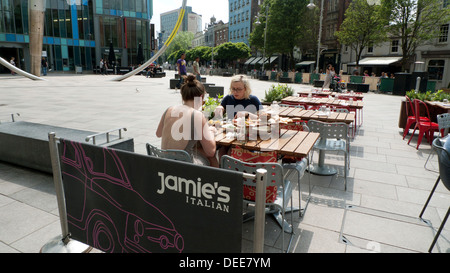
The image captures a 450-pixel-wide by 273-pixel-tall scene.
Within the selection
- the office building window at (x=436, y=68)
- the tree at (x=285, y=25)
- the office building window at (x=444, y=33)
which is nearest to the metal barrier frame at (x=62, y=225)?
the office building window at (x=436, y=68)

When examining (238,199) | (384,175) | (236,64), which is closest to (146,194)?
(238,199)

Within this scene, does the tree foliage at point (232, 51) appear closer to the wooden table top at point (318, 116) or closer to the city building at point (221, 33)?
the city building at point (221, 33)

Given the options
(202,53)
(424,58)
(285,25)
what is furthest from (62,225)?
(202,53)

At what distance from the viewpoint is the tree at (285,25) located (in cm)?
3762

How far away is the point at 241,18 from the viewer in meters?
63.5

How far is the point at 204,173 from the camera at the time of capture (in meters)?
1.69

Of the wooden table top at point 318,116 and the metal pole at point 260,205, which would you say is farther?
the wooden table top at point 318,116

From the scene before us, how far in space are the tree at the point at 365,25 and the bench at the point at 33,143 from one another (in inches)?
1109

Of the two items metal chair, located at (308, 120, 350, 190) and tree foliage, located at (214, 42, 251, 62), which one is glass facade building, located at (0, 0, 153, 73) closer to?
tree foliage, located at (214, 42, 251, 62)

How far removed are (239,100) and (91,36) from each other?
1616 inches

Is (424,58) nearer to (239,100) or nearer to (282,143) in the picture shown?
(239,100)

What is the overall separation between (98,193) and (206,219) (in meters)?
0.92

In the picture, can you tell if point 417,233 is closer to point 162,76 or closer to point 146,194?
point 146,194

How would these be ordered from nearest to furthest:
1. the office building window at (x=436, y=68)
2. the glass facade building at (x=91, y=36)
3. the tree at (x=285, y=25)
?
1. the office building window at (x=436, y=68)
2. the glass facade building at (x=91, y=36)
3. the tree at (x=285, y=25)
